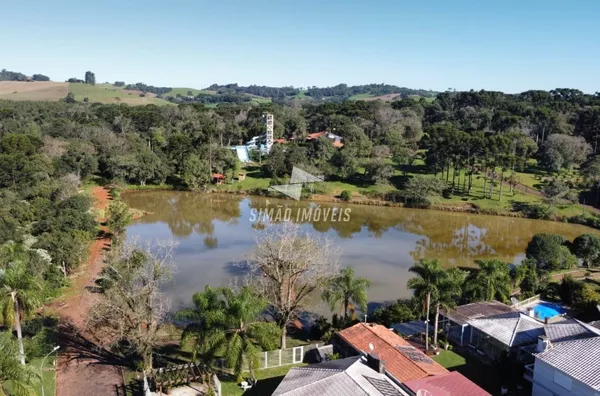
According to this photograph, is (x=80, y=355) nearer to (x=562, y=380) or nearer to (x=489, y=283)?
(x=562, y=380)

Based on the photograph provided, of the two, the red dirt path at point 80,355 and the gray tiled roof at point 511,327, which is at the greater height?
the gray tiled roof at point 511,327

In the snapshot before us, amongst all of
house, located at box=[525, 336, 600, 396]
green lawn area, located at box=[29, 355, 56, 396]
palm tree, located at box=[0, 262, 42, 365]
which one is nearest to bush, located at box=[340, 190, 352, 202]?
house, located at box=[525, 336, 600, 396]

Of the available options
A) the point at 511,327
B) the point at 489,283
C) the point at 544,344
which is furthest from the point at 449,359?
the point at 489,283

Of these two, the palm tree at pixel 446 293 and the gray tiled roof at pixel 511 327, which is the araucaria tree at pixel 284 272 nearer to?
the palm tree at pixel 446 293

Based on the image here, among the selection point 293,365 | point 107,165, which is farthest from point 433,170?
point 293,365

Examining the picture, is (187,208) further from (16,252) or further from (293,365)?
(293,365)

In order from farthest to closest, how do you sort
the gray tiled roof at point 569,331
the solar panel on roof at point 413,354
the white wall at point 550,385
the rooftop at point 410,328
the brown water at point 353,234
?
1. the brown water at point 353,234
2. the rooftop at point 410,328
3. the solar panel on roof at point 413,354
4. the gray tiled roof at point 569,331
5. the white wall at point 550,385

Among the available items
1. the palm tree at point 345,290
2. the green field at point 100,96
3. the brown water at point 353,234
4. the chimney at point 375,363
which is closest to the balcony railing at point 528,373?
the chimney at point 375,363
